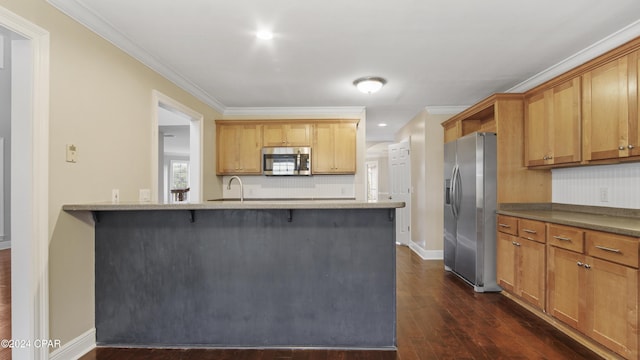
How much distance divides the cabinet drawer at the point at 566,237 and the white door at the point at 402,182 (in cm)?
323

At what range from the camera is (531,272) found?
9.57ft

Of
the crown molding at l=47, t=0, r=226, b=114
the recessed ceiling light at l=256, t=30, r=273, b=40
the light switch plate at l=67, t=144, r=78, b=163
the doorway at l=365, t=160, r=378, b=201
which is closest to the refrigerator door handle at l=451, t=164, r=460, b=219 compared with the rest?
the recessed ceiling light at l=256, t=30, r=273, b=40

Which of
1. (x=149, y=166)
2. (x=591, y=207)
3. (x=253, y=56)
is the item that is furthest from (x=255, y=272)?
(x=591, y=207)

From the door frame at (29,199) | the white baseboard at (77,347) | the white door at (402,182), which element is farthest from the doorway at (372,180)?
the door frame at (29,199)

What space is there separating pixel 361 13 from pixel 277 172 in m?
2.90

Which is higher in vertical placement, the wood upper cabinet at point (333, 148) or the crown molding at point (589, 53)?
the crown molding at point (589, 53)

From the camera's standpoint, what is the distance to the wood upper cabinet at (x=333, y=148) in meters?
4.83

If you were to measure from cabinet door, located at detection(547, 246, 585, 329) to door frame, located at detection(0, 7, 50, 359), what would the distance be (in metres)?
3.69

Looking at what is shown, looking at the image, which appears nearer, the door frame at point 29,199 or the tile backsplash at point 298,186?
the door frame at point 29,199

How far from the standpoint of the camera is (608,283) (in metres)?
2.10

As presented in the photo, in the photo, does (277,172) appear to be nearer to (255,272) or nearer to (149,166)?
(149,166)

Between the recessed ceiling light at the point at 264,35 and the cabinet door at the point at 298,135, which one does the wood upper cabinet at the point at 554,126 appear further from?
the cabinet door at the point at 298,135

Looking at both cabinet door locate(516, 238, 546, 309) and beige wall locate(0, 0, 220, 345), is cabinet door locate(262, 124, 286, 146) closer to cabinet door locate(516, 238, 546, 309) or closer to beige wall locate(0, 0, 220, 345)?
beige wall locate(0, 0, 220, 345)

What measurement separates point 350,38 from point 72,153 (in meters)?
2.27
